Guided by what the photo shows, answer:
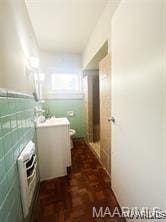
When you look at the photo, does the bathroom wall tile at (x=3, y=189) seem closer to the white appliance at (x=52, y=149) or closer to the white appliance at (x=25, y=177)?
the white appliance at (x=25, y=177)

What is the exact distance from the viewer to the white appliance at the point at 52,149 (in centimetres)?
200

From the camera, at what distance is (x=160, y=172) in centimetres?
79

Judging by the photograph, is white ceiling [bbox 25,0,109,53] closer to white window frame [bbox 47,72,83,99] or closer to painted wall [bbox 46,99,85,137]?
white window frame [bbox 47,72,83,99]

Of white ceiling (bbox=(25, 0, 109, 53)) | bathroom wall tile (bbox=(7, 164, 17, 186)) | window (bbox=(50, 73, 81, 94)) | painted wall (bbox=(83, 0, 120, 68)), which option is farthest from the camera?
window (bbox=(50, 73, 81, 94))

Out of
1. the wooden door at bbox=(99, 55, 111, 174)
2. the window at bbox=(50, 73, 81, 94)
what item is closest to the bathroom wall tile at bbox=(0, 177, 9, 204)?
the wooden door at bbox=(99, 55, 111, 174)

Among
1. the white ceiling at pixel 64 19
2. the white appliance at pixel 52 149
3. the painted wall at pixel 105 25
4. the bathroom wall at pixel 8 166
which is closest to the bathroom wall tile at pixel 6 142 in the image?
the bathroom wall at pixel 8 166

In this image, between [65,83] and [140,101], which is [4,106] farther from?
[65,83]

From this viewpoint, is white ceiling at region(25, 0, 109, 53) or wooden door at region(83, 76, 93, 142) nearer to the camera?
white ceiling at region(25, 0, 109, 53)

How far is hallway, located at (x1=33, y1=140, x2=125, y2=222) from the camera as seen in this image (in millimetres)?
1402

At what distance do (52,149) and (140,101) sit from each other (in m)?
1.49

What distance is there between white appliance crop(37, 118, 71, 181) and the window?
177 centimetres

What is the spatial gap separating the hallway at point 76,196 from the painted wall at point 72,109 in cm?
148

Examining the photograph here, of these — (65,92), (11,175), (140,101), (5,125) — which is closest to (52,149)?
(11,175)

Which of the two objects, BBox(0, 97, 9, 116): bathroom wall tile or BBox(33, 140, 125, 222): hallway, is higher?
BBox(0, 97, 9, 116): bathroom wall tile
